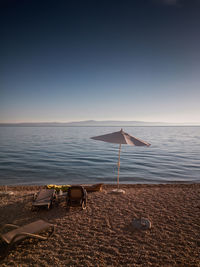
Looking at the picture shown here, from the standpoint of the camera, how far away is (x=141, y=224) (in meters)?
5.13

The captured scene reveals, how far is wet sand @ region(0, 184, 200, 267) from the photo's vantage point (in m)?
3.81

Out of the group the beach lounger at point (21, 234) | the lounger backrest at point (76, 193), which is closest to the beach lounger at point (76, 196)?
the lounger backrest at point (76, 193)

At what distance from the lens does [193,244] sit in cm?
437

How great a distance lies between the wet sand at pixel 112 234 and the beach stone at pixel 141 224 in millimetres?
150

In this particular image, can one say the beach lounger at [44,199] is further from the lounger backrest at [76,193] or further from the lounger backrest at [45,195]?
the lounger backrest at [76,193]

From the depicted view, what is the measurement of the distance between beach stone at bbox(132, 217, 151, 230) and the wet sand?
15 cm

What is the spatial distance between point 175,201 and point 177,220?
1.89 metres

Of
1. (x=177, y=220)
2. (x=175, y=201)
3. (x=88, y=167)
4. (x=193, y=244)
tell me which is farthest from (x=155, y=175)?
(x=193, y=244)

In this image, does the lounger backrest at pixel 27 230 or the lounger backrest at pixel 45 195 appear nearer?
the lounger backrest at pixel 27 230

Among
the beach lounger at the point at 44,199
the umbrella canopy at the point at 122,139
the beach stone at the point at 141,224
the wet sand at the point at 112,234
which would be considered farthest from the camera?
the umbrella canopy at the point at 122,139

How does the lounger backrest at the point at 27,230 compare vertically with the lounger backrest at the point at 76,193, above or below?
below

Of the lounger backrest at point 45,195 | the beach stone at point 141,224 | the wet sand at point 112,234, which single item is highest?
the lounger backrest at point 45,195

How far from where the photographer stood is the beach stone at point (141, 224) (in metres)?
5.04

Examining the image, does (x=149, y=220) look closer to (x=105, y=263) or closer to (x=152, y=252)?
(x=152, y=252)
